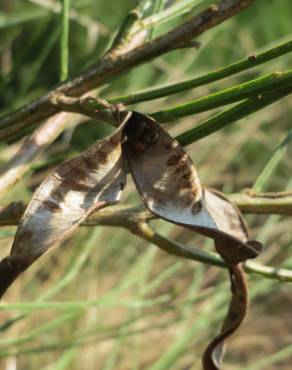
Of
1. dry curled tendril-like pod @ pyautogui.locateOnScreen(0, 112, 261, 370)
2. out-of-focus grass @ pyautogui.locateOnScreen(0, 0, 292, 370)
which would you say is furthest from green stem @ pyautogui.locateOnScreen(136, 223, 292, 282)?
out-of-focus grass @ pyautogui.locateOnScreen(0, 0, 292, 370)

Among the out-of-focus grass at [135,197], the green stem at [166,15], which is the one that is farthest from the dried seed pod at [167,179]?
the out-of-focus grass at [135,197]

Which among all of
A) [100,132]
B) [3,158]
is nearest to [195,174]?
[3,158]

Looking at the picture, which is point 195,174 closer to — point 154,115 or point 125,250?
point 154,115

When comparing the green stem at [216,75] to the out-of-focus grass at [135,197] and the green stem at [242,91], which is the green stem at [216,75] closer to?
the green stem at [242,91]

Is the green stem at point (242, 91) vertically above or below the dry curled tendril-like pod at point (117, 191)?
above

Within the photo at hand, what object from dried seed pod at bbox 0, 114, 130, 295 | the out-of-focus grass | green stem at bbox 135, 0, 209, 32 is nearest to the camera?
dried seed pod at bbox 0, 114, 130, 295

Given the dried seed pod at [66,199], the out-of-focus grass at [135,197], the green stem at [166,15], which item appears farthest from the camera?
the out-of-focus grass at [135,197]

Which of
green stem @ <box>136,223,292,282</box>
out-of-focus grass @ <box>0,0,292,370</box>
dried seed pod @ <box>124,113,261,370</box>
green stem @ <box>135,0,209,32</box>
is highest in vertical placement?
green stem @ <box>135,0,209,32</box>

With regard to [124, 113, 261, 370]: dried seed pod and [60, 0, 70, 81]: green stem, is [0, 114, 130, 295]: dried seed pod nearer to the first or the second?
[124, 113, 261, 370]: dried seed pod
